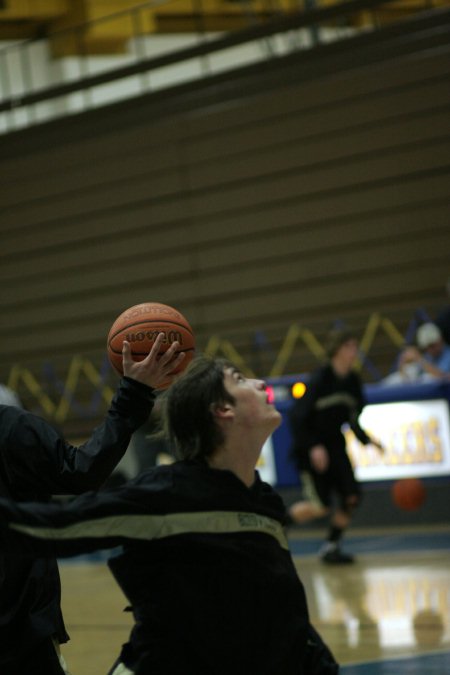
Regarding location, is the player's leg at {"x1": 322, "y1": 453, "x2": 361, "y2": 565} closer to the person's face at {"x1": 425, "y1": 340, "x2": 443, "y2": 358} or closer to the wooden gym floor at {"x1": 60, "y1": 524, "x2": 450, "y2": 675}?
the wooden gym floor at {"x1": 60, "y1": 524, "x2": 450, "y2": 675}

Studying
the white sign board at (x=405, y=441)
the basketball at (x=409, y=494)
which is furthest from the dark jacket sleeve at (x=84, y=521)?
the white sign board at (x=405, y=441)

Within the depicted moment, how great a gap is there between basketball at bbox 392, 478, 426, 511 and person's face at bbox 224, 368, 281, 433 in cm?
718

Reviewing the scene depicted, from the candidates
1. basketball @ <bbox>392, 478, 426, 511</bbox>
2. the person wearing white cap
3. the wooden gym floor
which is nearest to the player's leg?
the wooden gym floor

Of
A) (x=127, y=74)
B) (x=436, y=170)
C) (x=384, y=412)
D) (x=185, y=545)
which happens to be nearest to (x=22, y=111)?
(x=127, y=74)

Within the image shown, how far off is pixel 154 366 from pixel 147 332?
0.32m

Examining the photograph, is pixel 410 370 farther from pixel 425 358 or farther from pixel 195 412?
pixel 195 412

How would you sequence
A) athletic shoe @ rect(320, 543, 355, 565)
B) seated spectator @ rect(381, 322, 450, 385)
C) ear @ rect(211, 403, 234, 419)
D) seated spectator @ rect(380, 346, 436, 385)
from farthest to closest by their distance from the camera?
1. seated spectator @ rect(380, 346, 436, 385)
2. seated spectator @ rect(381, 322, 450, 385)
3. athletic shoe @ rect(320, 543, 355, 565)
4. ear @ rect(211, 403, 234, 419)

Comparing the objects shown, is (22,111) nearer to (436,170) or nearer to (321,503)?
(436,170)

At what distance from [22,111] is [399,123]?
5.77 m

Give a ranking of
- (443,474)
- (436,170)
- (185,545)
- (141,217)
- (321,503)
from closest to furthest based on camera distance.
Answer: (185,545) < (321,503) < (443,474) < (436,170) < (141,217)

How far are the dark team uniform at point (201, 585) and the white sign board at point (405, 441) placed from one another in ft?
25.0

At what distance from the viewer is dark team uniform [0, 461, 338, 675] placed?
8.11 feet

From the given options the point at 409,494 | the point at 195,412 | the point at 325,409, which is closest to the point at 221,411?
the point at 195,412

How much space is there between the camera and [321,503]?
948 centimetres
